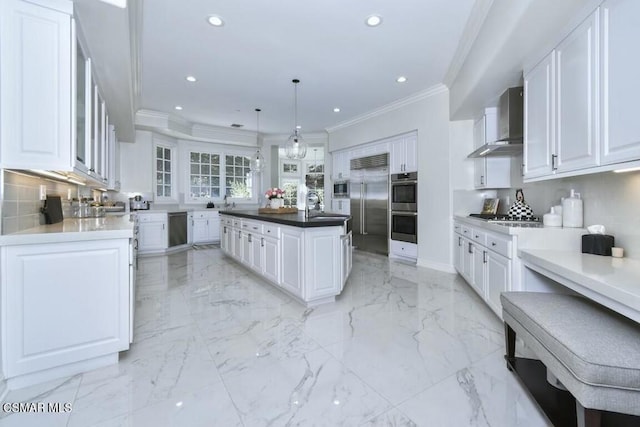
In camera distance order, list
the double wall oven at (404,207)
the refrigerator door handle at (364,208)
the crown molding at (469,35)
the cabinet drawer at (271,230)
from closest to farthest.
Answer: the crown molding at (469,35)
the cabinet drawer at (271,230)
the double wall oven at (404,207)
the refrigerator door handle at (364,208)

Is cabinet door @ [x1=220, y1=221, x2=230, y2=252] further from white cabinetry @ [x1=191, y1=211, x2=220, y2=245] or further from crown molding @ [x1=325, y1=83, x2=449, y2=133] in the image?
crown molding @ [x1=325, y1=83, x2=449, y2=133]

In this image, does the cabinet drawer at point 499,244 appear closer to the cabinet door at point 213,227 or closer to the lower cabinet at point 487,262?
Answer: the lower cabinet at point 487,262

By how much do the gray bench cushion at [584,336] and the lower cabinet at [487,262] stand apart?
61 cm

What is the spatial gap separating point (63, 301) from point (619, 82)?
10.9ft

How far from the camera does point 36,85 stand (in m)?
1.67

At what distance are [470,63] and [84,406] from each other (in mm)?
4298

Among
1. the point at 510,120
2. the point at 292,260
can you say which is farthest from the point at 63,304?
the point at 510,120

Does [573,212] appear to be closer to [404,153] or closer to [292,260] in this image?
[292,260]

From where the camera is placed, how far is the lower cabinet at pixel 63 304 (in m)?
1.58

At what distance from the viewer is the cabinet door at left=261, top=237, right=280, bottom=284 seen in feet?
10.7

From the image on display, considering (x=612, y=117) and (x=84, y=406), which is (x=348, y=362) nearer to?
(x=84, y=406)

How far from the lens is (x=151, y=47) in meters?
3.26

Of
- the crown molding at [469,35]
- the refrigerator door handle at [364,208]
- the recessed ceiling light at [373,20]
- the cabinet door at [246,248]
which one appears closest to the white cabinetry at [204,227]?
the cabinet door at [246,248]

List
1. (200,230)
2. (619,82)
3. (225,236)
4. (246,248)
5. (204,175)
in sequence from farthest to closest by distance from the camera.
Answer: (204,175)
(200,230)
(225,236)
(246,248)
(619,82)
